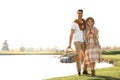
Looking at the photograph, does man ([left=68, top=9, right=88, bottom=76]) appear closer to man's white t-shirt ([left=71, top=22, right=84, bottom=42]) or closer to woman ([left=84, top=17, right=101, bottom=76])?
man's white t-shirt ([left=71, top=22, right=84, bottom=42])

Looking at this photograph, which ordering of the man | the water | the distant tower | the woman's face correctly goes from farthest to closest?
the distant tower → the water → the man → the woman's face

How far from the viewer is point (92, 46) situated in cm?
1727

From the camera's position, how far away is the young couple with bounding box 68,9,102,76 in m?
17.3

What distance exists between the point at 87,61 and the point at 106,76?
50.7 inches

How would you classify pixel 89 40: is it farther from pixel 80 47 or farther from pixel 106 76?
pixel 106 76

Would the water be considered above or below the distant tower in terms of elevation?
below

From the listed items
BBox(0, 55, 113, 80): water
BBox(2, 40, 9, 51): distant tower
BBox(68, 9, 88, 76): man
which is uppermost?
BBox(2, 40, 9, 51): distant tower

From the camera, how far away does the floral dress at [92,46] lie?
17250 millimetres

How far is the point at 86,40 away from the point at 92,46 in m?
0.38

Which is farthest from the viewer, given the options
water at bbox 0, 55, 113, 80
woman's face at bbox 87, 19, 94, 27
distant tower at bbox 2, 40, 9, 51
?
distant tower at bbox 2, 40, 9, 51

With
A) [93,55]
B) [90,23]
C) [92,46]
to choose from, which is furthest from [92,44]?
[90,23]

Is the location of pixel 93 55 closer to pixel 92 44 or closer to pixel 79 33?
pixel 92 44

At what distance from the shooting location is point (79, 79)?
17.2 m

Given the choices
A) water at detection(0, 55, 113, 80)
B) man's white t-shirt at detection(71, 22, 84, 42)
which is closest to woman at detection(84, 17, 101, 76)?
man's white t-shirt at detection(71, 22, 84, 42)
